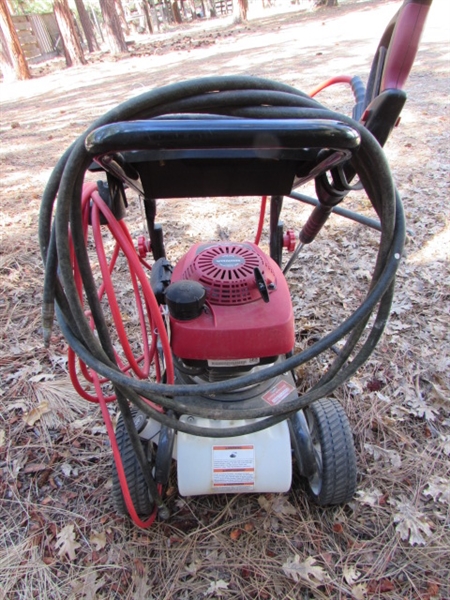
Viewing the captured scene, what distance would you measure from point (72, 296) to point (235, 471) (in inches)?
27.4

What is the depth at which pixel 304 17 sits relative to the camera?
14.3 metres

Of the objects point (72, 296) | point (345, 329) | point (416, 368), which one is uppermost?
point (72, 296)

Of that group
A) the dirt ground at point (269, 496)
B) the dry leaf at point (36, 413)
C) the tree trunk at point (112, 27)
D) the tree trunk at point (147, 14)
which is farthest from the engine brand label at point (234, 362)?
the tree trunk at point (147, 14)

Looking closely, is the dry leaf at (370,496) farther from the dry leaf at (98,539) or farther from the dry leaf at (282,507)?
the dry leaf at (98,539)

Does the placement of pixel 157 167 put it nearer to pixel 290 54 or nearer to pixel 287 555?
pixel 287 555

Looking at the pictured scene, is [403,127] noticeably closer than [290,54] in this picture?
Yes

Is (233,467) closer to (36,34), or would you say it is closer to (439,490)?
(439,490)

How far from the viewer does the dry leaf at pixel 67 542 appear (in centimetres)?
124

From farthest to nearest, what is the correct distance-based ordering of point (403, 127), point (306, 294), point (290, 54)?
point (290, 54) → point (403, 127) → point (306, 294)

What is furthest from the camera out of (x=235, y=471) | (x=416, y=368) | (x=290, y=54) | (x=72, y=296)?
(x=290, y=54)

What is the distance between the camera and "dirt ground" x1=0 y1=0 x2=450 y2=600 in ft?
3.87

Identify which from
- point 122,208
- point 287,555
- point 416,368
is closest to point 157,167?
point 122,208

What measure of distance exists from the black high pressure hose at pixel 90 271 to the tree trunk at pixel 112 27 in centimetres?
1352

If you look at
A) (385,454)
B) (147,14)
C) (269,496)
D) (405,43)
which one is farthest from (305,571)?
(147,14)
